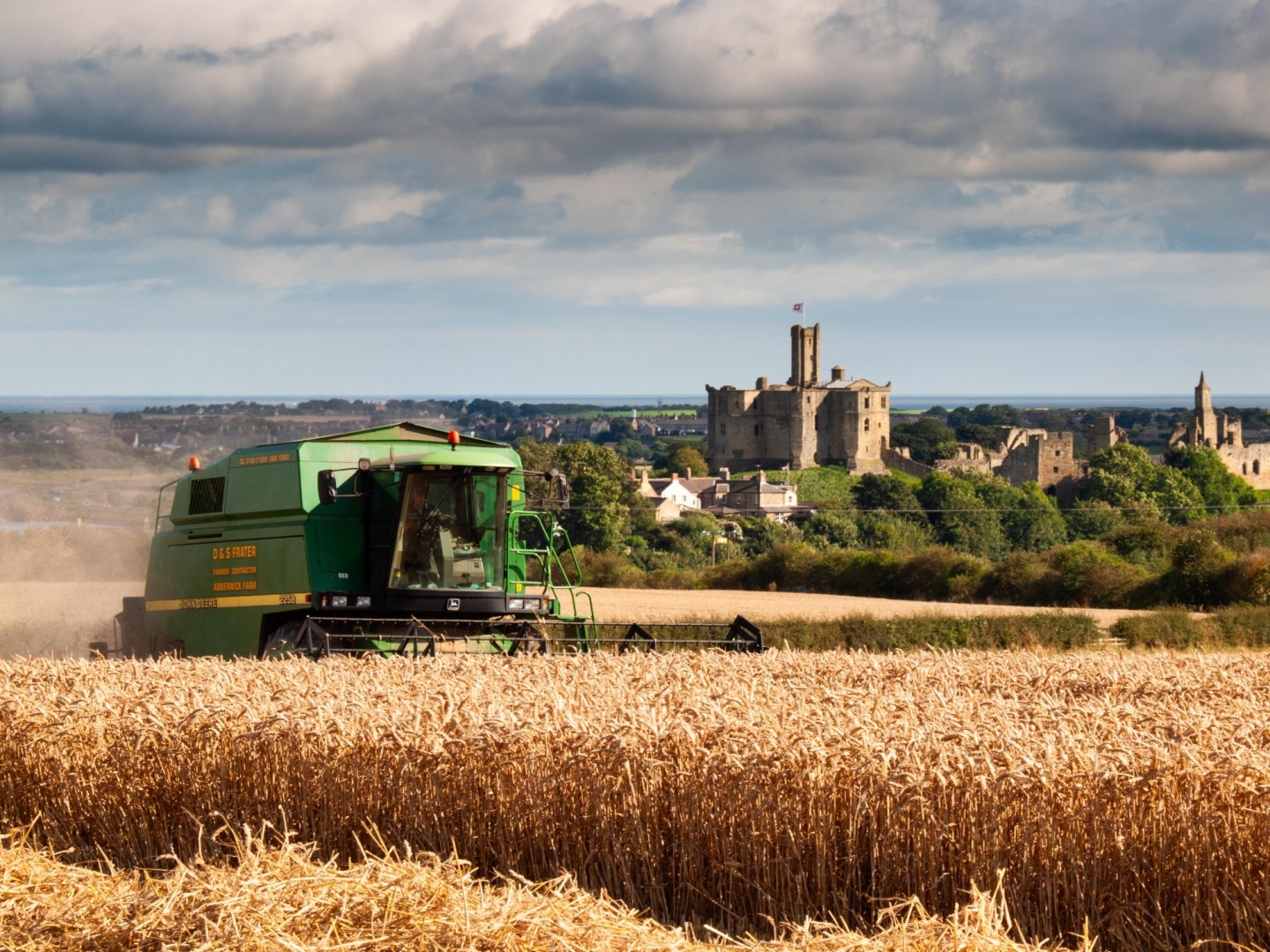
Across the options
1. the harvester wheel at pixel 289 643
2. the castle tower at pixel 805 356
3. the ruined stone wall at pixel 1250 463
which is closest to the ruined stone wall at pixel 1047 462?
the ruined stone wall at pixel 1250 463

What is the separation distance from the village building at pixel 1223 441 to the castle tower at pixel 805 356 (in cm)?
4316

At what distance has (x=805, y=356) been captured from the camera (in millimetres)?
189000

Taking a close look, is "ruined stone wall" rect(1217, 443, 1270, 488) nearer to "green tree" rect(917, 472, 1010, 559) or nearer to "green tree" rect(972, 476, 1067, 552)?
"green tree" rect(917, 472, 1010, 559)

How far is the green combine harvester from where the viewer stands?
1620 centimetres

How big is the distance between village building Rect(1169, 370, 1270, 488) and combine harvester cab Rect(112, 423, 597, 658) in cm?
14928

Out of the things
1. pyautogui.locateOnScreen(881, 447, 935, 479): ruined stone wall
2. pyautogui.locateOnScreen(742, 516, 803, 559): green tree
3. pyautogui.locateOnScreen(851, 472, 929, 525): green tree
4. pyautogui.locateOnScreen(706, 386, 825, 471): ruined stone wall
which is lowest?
pyautogui.locateOnScreen(742, 516, 803, 559): green tree

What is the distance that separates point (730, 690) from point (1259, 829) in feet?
12.7

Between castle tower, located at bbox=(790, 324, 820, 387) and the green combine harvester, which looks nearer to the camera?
the green combine harvester

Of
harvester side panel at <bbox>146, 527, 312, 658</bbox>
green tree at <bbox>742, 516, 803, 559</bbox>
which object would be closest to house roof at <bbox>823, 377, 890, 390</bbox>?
green tree at <bbox>742, 516, 803, 559</bbox>

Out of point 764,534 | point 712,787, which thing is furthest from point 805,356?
point 712,787

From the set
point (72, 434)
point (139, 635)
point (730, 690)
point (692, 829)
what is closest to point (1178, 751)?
point (692, 829)

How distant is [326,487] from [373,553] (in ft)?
2.93

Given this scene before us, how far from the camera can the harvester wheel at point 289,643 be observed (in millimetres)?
14680

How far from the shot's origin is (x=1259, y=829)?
6938 millimetres
